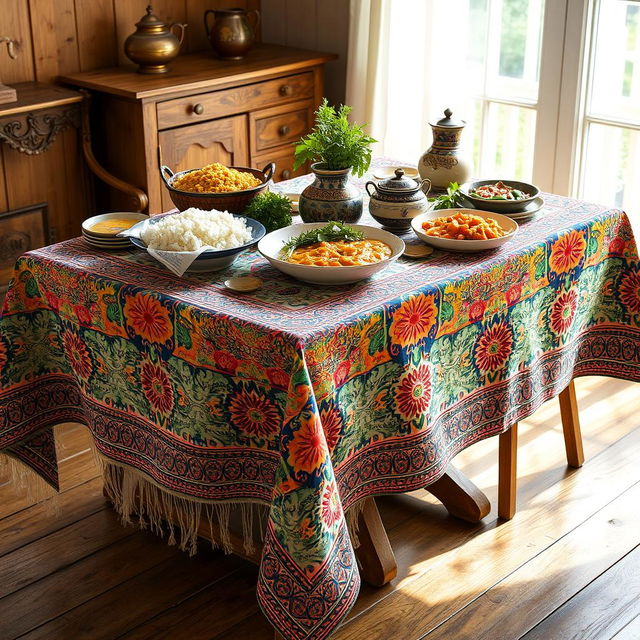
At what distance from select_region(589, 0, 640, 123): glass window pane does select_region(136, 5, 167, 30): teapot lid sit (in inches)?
63.6

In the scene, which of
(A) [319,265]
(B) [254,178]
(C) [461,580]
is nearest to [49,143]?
(B) [254,178]

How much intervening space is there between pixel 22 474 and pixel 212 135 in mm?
1728

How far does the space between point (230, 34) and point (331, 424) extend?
7.91 ft

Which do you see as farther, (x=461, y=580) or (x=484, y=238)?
(x=461, y=580)

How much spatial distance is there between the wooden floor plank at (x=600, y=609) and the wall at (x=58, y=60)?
2.32 meters

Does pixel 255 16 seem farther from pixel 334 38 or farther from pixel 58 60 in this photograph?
pixel 58 60

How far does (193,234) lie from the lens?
A: 1998 mm

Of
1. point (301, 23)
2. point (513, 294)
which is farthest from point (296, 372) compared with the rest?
point (301, 23)

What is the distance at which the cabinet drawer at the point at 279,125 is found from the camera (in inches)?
148

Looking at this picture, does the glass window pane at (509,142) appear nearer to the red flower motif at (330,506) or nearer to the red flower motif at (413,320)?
the red flower motif at (413,320)

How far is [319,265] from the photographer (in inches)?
76.3

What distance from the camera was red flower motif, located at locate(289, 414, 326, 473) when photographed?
1661mm

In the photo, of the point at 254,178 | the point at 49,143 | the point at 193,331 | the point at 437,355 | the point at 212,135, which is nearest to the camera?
the point at 193,331

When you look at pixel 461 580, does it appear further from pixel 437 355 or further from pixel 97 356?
pixel 97 356
